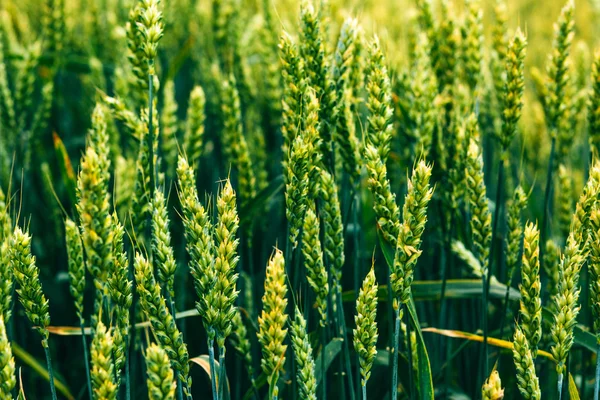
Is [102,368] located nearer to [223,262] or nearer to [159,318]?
[159,318]

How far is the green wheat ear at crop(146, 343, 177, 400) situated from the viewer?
1.17 metres

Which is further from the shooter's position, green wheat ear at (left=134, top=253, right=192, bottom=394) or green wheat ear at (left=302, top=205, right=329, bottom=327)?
green wheat ear at (left=302, top=205, right=329, bottom=327)

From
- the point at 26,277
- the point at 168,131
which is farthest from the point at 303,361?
the point at 168,131

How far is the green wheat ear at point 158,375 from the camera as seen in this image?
117 cm

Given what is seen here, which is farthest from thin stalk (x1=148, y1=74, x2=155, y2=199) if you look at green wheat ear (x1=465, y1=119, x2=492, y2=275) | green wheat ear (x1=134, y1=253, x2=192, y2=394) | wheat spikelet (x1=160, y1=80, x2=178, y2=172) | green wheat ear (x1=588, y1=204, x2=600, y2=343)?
green wheat ear (x1=588, y1=204, x2=600, y2=343)

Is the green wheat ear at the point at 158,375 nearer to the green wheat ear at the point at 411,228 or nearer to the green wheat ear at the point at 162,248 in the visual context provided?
the green wheat ear at the point at 162,248

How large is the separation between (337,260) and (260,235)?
130 cm

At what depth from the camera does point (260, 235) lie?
9.32ft

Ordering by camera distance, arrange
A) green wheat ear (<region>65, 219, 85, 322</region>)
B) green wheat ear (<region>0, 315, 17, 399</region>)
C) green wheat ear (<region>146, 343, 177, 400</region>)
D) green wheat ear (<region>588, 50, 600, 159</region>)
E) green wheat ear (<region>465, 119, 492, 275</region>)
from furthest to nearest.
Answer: green wheat ear (<region>588, 50, 600, 159</region>)
green wheat ear (<region>465, 119, 492, 275</region>)
green wheat ear (<region>65, 219, 85, 322</region>)
green wheat ear (<region>0, 315, 17, 399</region>)
green wheat ear (<region>146, 343, 177, 400</region>)

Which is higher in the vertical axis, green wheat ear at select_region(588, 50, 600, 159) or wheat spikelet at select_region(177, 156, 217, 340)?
green wheat ear at select_region(588, 50, 600, 159)

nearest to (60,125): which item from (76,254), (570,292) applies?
(76,254)

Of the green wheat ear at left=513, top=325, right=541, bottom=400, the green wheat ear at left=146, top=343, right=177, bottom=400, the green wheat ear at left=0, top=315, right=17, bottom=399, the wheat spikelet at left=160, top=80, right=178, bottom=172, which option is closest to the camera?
the green wheat ear at left=146, top=343, right=177, bottom=400

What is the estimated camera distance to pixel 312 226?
1.47 metres

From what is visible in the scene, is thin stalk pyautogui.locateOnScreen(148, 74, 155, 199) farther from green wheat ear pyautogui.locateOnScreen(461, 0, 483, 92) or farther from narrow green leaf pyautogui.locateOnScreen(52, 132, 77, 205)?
green wheat ear pyautogui.locateOnScreen(461, 0, 483, 92)
